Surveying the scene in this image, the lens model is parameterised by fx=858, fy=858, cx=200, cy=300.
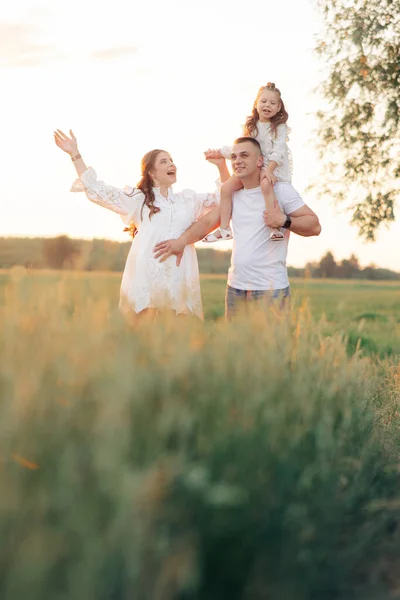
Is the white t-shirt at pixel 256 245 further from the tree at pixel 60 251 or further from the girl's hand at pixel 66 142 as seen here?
the tree at pixel 60 251

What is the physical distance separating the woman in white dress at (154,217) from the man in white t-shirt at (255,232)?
12 cm

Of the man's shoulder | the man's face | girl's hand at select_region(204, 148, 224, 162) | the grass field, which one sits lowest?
the grass field

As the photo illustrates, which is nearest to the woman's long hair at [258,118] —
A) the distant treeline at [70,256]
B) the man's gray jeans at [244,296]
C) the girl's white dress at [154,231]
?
the girl's white dress at [154,231]

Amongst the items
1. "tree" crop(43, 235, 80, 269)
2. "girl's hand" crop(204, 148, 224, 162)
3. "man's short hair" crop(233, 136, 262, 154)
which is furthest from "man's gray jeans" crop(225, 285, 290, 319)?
"tree" crop(43, 235, 80, 269)

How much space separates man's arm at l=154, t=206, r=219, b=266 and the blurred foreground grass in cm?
202

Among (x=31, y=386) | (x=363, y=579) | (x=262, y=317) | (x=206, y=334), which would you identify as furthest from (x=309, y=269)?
(x=31, y=386)

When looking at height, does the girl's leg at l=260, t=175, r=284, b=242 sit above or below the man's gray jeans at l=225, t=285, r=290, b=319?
above

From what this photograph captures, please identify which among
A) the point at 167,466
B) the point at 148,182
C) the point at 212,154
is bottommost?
the point at 167,466

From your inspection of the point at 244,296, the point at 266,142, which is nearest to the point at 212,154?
the point at 266,142

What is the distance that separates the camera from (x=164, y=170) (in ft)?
24.4

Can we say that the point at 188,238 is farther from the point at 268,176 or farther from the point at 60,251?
the point at 60,251

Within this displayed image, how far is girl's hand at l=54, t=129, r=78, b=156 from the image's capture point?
25.7ft

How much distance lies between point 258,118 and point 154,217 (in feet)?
4.91

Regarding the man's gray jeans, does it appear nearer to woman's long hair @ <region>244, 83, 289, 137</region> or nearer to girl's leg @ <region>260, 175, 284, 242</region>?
girl's leg @ <region>260, 175, 284, 242</region>
